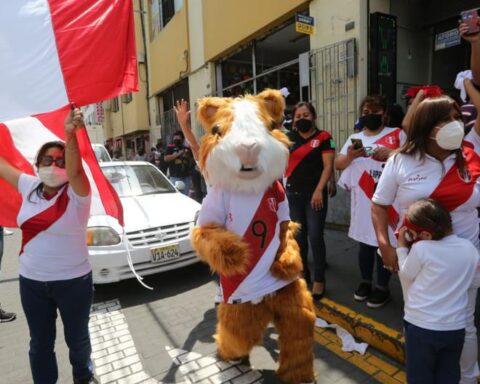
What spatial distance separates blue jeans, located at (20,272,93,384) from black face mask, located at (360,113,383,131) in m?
2.60

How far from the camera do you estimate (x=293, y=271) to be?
7.75ft

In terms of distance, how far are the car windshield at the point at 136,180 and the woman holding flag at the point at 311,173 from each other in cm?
263

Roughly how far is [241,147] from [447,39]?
208 inches

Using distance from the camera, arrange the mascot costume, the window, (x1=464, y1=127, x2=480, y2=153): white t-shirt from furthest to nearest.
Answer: the window
(x1=464, y1=127, x2=480, y2=153): white t-shirt
the mascot costume

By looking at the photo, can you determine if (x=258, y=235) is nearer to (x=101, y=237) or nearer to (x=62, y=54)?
(x=62, y=54)

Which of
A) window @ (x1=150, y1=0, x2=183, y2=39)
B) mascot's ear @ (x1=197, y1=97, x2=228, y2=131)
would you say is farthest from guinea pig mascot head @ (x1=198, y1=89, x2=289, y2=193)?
window @ (x1=150, y1=0, x2=183, y2=39)

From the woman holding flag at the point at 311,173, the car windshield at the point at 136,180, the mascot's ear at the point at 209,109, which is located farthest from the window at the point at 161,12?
the mascot's ear at the point at 209,109

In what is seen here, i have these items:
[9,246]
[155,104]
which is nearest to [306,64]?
[9,246]

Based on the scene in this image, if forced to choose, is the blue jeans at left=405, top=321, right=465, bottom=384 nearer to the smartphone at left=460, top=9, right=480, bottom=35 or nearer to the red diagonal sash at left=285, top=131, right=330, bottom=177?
the smartphone at left=460, top=9, right=480, bottom=35

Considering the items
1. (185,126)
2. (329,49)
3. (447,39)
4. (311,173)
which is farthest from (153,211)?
(447,39)

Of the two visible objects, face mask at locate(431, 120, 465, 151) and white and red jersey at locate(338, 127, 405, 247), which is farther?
white and red jersey at locate(338, 127, 405, 247)

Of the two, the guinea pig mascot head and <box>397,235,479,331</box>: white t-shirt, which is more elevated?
the guinea pig mascot head

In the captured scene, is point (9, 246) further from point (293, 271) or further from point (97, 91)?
point (293, 271)

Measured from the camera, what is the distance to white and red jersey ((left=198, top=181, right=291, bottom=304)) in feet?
7.65
